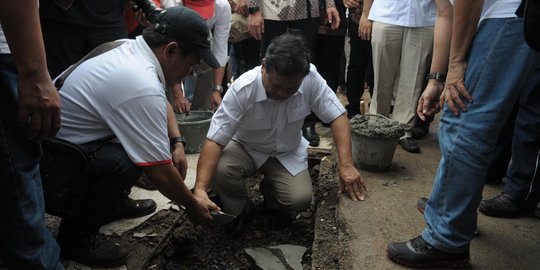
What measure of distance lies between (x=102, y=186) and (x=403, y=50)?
8.46 feet

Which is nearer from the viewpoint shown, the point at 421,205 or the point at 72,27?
the point at 72,27

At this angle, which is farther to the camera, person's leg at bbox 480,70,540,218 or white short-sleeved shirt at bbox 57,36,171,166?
person's leg at bbox 480,70,540,218

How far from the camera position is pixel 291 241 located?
306 cm

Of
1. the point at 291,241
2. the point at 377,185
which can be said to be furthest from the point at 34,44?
the point at 377,185

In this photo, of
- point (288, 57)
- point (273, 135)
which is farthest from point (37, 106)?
point (273, 135)

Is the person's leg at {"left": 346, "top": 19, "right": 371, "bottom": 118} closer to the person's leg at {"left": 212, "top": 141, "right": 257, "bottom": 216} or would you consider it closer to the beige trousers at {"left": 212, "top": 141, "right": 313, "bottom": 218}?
the beige trousers at {"left": 212, "top": 141, "right": 313, "bottom": 218}

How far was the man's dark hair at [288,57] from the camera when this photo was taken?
2322 mm

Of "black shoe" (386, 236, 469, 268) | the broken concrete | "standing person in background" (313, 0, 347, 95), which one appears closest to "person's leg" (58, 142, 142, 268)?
the broken concrete

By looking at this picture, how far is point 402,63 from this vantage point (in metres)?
3.65

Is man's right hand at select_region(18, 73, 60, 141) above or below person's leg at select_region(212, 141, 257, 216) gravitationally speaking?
above

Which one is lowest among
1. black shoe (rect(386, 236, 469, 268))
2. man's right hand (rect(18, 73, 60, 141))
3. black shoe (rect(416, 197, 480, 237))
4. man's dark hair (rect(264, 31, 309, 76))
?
black shoe (rect(416, 197, 480, 237))

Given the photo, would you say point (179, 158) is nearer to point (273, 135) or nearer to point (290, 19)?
point (273, 135)

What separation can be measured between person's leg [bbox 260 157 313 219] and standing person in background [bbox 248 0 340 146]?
1.03 meters

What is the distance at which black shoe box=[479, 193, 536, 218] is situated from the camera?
2.65 metres
